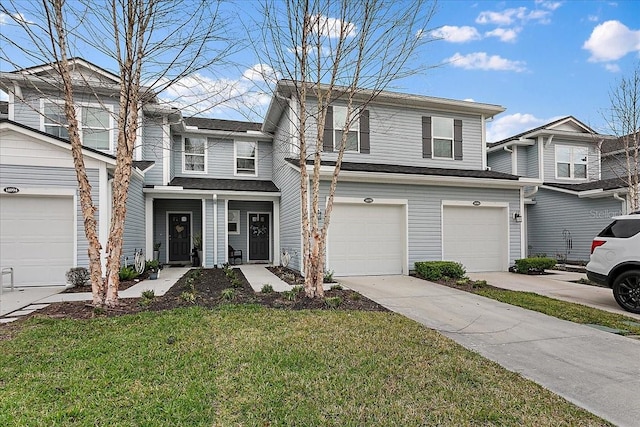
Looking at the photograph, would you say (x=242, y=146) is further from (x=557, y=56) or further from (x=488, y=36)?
(x=557, y=56)

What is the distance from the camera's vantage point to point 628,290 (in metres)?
6.58

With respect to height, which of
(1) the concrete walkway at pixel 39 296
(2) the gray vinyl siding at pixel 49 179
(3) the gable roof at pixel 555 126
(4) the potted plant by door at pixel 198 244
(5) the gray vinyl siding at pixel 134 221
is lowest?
(1) the concrete walkway at pixel 39 296

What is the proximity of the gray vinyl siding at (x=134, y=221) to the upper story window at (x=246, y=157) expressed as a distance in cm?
400

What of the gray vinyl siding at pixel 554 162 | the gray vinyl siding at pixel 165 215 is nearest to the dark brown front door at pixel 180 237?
Result: the gray vinyl siding at pixel 165 215

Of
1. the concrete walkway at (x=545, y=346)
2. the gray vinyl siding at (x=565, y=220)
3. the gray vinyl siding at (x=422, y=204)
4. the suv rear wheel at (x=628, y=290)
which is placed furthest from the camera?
the gray vinyl siding at (x=565, y=220)

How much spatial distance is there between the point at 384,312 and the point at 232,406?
373 centimetres

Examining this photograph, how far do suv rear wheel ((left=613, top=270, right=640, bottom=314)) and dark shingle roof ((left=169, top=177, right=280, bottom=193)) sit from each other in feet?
33.4

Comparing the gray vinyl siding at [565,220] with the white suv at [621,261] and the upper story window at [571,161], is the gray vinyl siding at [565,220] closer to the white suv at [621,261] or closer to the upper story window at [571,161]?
the upper story window at [571,161]

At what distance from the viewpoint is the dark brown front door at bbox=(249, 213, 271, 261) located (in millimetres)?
14805

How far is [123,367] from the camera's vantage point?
11.5 ft

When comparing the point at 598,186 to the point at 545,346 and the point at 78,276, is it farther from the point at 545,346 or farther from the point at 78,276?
the point at 78,276

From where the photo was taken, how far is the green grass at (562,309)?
570 centimetres

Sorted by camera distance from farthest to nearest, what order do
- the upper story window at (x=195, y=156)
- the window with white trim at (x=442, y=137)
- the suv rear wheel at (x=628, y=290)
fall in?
the upper story window at (x=195, y=156), the window with white trim at (x=442, y=137), the suv rear wheel at (x=628, y=290)

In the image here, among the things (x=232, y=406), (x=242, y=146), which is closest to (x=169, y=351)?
(x=232, y=406)
